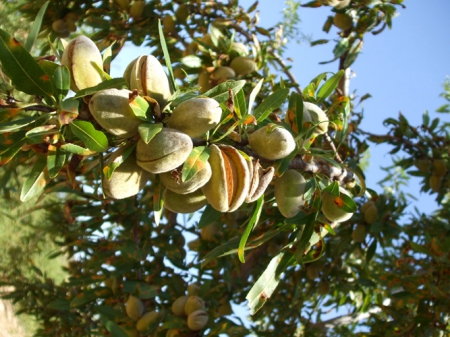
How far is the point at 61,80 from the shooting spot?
1005 millimetres

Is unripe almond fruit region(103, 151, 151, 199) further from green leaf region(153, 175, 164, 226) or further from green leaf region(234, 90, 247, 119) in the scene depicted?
green leaf region(234, 90, 247, 119)

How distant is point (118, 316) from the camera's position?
223 cm

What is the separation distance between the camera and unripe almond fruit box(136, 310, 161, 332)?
2213mm

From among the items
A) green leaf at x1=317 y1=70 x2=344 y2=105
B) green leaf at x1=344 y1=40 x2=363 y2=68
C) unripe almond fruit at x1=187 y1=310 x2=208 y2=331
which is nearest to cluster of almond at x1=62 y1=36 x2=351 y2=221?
green leaf at x1=317 y1=70 x2=344 y2=105

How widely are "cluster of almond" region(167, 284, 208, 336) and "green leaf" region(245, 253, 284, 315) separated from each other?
70 centimetres

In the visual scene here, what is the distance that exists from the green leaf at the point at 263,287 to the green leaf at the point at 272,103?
1.85ft

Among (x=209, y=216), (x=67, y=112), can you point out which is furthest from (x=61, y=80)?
A: (x=209, y=216)

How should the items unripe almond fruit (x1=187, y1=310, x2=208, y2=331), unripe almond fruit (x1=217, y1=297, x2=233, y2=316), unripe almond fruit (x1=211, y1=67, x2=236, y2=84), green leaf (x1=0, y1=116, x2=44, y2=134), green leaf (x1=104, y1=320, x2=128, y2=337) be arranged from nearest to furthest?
green leaf (x1=0, y1=116, x2=44, y2=134) < green leaf (x1=104, y1=320, x2=128, y2=337) < unripe almond fruit (x1=187, y1=310, x2=208, y2=331) < unripe almond fruit (x1=211, y1=67, x2=236, y2=84) < unripe almond fruit (x1=217, y1=297, x2=233, y2=316)

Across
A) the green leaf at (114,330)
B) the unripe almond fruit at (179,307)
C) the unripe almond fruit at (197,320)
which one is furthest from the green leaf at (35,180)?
the unripe almond fruit at (179,307)

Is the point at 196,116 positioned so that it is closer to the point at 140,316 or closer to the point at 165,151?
the point at 165,151

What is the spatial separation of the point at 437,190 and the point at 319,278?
3.44 ft

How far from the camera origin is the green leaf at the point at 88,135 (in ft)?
3.31

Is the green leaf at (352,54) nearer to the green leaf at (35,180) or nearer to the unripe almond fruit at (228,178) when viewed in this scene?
the unripe almond fruit at (228,178)

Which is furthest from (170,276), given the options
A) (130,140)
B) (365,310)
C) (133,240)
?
(130,140)
